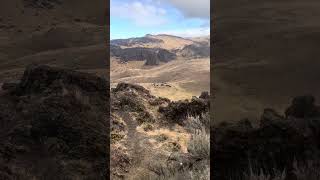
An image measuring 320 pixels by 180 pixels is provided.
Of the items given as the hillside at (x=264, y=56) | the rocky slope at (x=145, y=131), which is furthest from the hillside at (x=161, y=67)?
the hillside at (x=264, y=56)

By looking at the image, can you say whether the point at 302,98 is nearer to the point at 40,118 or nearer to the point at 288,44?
the point at 288,44

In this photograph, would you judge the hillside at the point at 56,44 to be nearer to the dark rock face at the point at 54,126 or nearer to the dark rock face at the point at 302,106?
the dark rock face at the point at 54,126

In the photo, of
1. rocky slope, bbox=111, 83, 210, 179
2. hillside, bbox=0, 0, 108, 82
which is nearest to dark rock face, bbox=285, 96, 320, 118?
rocky slope, bbox=111, 83, 210, 179

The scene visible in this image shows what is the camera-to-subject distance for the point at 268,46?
702 centimetres

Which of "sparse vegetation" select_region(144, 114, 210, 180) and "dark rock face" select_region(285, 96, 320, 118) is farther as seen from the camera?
"sparse vegetation" select_region(144, 114, 210, 180)

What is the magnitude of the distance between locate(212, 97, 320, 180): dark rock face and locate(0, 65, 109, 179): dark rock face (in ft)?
6.00

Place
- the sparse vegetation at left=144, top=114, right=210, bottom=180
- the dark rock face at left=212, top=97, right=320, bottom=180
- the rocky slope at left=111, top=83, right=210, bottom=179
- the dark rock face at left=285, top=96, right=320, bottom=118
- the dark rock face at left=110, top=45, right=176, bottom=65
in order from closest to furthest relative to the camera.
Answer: the dark rock face at left=212, top=97, right=320, bottom=180 → the dark rock face at left=285, top=96, right=320, bottom=118 → the sparse vegetation at left=144, top=114, right=210, bottom=180 → the rocky slope at left=111, top=83, right=210, bottom=179 → the dark rock face at left=110, top=45, right=176, bottom=65

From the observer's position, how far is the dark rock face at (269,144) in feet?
21.3

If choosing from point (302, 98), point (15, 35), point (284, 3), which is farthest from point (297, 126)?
point (15, 35)

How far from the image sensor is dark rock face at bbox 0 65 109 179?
732cm

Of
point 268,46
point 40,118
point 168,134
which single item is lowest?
point 168,134

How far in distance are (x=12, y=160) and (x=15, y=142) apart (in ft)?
1.55

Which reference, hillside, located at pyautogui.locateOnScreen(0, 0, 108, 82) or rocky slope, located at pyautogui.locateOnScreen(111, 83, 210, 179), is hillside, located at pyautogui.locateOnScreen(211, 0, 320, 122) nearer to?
rocky slope, located at pyautogui.locateOnScreen(111, 83, 210, 179)

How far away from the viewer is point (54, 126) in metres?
7.85
